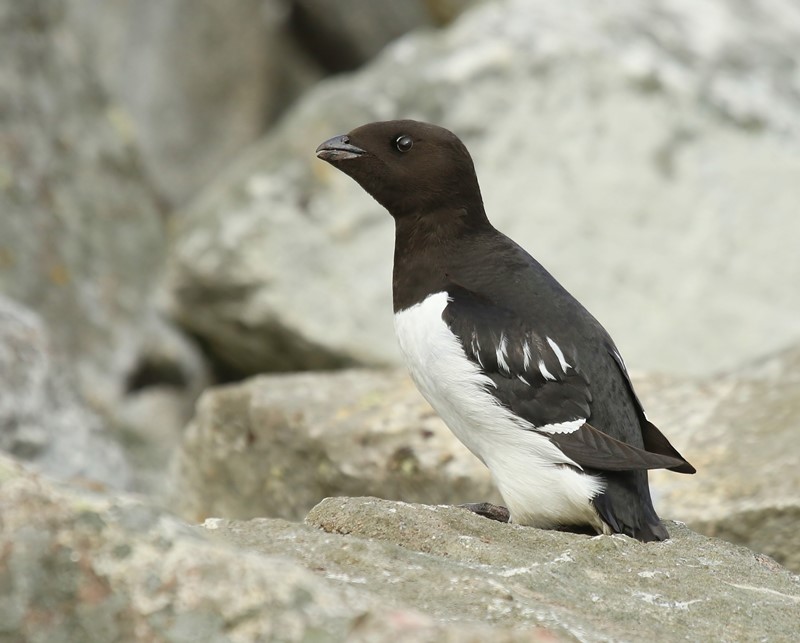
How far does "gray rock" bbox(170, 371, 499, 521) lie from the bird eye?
1661 mm

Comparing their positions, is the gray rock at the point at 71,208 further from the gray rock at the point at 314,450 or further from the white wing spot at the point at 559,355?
the white wing spot at the point at 559,355

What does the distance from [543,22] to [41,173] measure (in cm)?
421

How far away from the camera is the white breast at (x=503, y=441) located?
16.1 feet

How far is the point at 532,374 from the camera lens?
498cm

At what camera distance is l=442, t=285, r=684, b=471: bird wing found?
4875mm

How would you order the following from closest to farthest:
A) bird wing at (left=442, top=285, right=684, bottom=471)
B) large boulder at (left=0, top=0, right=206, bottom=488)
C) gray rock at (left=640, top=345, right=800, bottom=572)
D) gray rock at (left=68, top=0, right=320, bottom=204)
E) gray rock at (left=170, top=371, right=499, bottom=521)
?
bird wing at (left=442, top=285, right=684, bottom=471)
gray rock at (left=640, top=345, right=800, bottom=572)
gray rock at (left=170, top=371, right=499, bottom=521)
large boulder at (left=0, top=0, right=206, bottom=488)
gray rock at (left=68, top=0, right=320, bottom=204)

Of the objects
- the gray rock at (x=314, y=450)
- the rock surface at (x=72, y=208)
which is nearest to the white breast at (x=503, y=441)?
Answer: the gray rock at (x=314, y=450)

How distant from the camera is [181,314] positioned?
1043 centimetres

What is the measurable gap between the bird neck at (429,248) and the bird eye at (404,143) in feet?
0.93

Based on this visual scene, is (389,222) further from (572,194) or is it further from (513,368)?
(513,368)

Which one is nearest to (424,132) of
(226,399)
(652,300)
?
(226,399)

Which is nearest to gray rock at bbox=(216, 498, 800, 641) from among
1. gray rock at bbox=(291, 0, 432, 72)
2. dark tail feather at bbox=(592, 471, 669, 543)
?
dark tail feather at bbox=(592, 471, 669, 543)

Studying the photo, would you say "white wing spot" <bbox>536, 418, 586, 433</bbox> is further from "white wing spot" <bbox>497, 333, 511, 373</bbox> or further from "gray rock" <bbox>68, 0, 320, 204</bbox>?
"gray rock" <bbox>68, 0, 320, 204</bbox>

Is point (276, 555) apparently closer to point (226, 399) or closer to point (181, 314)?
point (226, 399)
